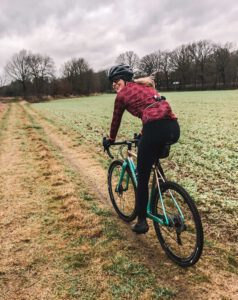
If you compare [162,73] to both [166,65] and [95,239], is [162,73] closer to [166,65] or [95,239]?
[166,65]

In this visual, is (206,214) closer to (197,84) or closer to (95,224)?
(95,224)

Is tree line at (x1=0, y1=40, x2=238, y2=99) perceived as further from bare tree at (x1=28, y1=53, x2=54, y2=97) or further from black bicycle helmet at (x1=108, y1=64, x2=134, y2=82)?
black bicycle helmet at (x1=108, y1=64, x2=134, y2=82)

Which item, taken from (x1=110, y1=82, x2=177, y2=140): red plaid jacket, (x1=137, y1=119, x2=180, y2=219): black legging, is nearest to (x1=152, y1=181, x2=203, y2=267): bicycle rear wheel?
(x1=137, y1=119, x2=180, y2=219): black legging

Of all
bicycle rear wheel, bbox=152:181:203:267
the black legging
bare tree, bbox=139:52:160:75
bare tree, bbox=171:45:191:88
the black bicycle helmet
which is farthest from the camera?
bare tree, bbox=139:52:160:75

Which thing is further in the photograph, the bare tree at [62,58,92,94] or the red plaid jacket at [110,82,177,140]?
the bare tree at [62,58,92,94]

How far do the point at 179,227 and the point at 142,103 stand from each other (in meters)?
1.62

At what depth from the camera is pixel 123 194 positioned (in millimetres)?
5090

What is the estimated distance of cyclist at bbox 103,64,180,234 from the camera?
11.2 feet

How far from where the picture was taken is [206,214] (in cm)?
516

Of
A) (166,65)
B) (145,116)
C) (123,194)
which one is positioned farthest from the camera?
(166,65)

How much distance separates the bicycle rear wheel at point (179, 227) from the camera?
10.9ft

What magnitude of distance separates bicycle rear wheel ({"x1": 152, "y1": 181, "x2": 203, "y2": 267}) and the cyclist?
0.27 metres

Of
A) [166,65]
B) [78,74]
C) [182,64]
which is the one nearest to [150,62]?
[166,65]

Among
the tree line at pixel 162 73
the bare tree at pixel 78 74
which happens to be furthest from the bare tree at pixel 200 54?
the bare tree at pixel 78 74
